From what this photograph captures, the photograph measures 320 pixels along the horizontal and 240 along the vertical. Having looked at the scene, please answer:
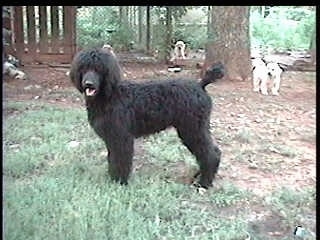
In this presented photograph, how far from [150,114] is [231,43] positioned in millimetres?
2215

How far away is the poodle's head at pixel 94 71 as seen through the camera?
6.27ft

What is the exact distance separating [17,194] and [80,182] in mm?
358

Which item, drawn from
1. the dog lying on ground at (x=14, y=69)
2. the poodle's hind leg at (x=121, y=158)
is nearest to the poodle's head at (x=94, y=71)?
the poodle's hind leg at (x=121, y=158)

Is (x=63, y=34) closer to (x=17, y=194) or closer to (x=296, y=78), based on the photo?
(x=296, y=78)

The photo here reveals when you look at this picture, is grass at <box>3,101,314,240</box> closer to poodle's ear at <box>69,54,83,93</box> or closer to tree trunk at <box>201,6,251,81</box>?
poodle's ear at <box>69,54,83,93</box>

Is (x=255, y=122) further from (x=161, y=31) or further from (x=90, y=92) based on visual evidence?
(x=161, y=31)

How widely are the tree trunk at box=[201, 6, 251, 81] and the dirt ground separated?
5.1 inches

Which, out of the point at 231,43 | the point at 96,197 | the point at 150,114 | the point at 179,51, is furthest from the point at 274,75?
the point at 96,197

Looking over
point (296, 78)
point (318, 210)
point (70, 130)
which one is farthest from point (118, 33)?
point (318, 210)

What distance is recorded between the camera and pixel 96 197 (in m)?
1.83

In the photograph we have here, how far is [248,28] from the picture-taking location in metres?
3.99

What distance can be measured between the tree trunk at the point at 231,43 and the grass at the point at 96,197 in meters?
1.63

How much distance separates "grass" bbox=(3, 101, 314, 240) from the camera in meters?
1.51

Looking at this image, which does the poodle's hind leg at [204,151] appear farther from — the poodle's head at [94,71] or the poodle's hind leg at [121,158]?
the poodle's head at [94,71]
